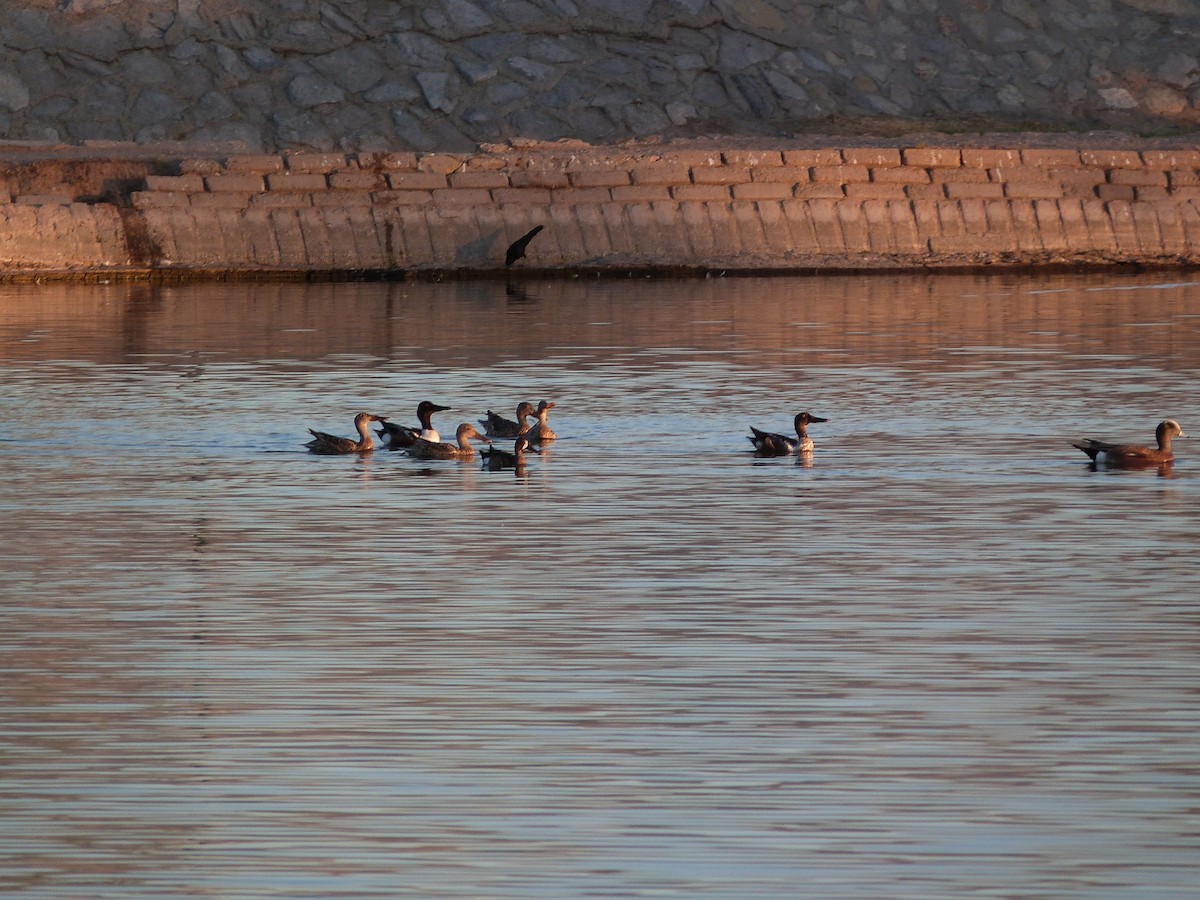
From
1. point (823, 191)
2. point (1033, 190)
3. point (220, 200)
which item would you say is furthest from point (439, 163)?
point (1033, 190)

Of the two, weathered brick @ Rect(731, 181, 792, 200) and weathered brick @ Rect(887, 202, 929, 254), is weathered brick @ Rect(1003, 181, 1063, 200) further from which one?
weathered brick @ Rect(731, 181, 792, 200)

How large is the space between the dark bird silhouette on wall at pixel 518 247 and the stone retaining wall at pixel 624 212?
→ 124 millimetres

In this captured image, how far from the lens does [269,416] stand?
1762 cm

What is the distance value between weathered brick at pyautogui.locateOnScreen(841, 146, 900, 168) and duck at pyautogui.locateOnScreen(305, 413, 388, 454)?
1580cm

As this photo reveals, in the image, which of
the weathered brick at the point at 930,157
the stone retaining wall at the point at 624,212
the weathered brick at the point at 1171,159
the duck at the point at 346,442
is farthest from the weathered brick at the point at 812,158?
the duck at the point at 346,442

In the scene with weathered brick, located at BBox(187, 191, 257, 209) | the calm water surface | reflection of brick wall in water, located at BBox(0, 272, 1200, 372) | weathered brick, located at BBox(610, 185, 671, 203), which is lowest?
the calm water surface

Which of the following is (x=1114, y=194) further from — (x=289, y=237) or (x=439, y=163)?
(x=289, y=237)

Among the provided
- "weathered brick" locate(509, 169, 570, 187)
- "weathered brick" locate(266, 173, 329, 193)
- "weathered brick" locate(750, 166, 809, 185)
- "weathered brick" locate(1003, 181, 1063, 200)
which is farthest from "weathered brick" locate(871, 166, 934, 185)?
"weathered brick" locate(266, 173, 329, 193)

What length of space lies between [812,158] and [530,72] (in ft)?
19.9

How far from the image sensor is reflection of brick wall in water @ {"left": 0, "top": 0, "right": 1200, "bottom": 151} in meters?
35.3

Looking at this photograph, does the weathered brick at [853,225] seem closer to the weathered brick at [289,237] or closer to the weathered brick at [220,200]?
the weathered brick at [289,237]

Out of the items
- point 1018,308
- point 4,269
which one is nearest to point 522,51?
Result: point 4,269

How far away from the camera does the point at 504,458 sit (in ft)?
50.3

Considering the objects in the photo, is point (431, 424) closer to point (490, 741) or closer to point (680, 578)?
point (680, 578)
